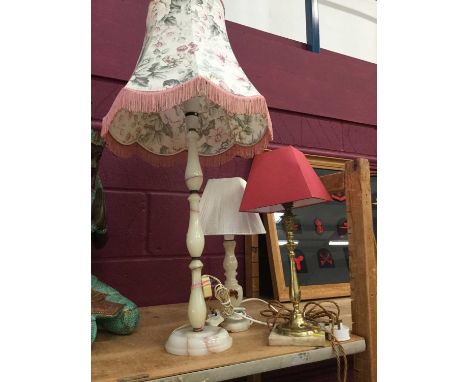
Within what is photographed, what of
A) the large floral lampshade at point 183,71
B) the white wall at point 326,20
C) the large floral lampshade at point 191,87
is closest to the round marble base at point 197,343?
the large floral lampshade at point 191,87

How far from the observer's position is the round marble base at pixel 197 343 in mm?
717

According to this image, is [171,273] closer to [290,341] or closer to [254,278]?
[254,278]

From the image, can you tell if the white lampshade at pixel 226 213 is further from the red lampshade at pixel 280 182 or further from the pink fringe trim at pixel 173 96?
the pink fringe trim at pixel 173 96

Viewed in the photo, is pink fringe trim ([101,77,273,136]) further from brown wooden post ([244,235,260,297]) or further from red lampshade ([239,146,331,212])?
brown wooden post ([244,235,260,297])

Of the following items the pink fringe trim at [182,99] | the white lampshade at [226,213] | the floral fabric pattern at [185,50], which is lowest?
the white lampshade at [226,213]

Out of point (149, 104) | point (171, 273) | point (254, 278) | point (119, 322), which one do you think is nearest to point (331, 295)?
A: point (254, 278)

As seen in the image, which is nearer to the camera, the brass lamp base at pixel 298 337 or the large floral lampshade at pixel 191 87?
the large floral lampshade at pixel 191 87

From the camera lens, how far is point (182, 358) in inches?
27.5

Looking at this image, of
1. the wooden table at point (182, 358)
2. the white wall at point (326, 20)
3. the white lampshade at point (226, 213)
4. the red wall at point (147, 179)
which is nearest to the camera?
the wooden table at point (182, 358)

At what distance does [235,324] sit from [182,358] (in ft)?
0.67

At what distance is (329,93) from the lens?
5.41 feet

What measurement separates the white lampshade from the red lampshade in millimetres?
80

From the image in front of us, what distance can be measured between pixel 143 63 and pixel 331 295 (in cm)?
96

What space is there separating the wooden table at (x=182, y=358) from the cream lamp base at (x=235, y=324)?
0.01 metres
